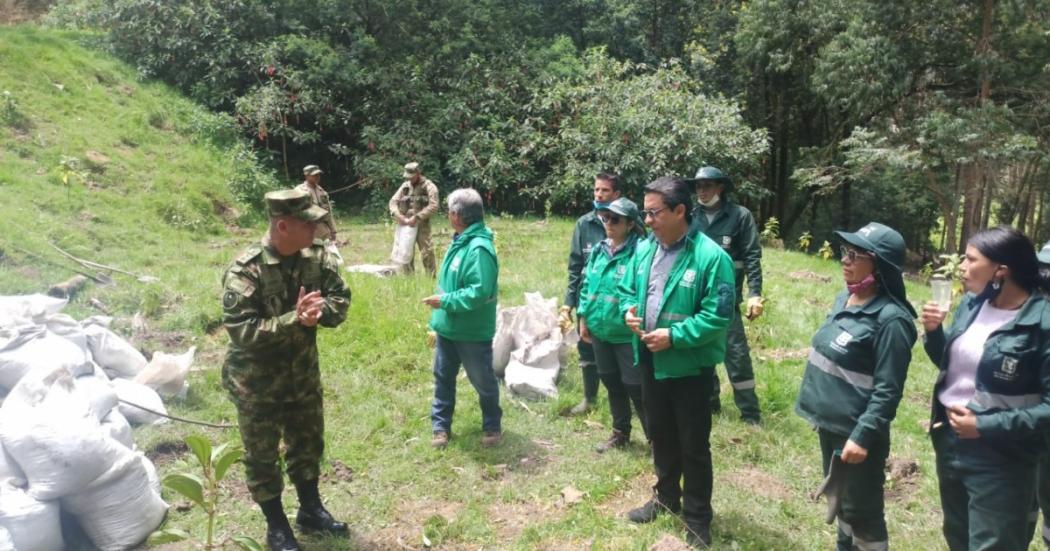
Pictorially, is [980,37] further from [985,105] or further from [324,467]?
[324,467]

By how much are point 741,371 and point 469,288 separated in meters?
2.13

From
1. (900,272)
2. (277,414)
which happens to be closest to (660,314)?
(900,272)

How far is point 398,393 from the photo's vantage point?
579cm

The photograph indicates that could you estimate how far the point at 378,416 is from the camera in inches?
208

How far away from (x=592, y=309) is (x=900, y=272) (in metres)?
2.03

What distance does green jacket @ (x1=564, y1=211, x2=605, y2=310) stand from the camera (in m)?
5.21

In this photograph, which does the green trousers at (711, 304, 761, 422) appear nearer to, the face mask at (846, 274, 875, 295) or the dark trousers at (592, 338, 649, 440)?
the dark trousers at (592, 338, 649, 440)

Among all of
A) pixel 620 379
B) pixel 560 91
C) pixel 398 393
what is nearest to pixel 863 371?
pixel 620 379

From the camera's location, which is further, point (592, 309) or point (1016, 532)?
point (592, 309)

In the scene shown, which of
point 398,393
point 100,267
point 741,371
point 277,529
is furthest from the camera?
point 100,267

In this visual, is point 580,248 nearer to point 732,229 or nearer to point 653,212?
point 732,229

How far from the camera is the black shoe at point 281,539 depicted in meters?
3.46

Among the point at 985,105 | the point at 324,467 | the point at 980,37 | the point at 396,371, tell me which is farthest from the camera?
the point at 980,37

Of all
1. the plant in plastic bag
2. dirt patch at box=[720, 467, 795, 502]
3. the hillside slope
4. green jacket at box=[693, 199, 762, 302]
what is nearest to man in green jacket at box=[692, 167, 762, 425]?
green jacket at box=[693, 199, 762, 302]
